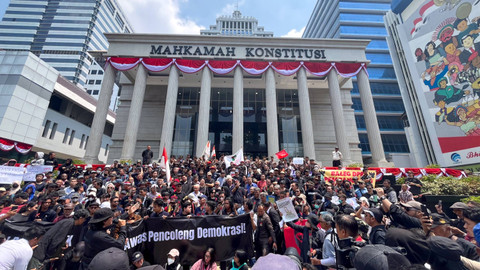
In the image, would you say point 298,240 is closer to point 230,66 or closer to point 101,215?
point 101,215

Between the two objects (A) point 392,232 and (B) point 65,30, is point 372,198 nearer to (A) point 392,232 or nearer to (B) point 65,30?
(A) point 392,232

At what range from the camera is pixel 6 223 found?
436 centimetres

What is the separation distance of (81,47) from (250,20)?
72.9 metres

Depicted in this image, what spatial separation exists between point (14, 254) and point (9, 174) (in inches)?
346

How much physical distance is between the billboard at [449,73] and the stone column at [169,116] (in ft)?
125

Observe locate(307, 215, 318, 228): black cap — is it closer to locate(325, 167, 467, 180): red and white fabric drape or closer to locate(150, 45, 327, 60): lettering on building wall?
locate(325, 167, 467, 180): red and white fabric drape

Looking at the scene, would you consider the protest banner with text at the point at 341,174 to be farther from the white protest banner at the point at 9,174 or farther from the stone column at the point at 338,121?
the white protest banner at the point at 9,174

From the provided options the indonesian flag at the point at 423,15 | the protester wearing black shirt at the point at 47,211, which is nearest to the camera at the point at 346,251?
the protester wearing black shirt at the point at 47,211

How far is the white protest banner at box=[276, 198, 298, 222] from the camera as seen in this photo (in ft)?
16.9

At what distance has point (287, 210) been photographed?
17.2ft

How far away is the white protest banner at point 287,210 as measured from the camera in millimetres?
5148

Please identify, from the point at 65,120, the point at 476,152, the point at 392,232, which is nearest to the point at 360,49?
the point at 476,152

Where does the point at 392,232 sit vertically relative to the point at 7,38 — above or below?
below

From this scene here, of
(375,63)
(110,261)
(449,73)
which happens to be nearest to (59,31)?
(110,261)
